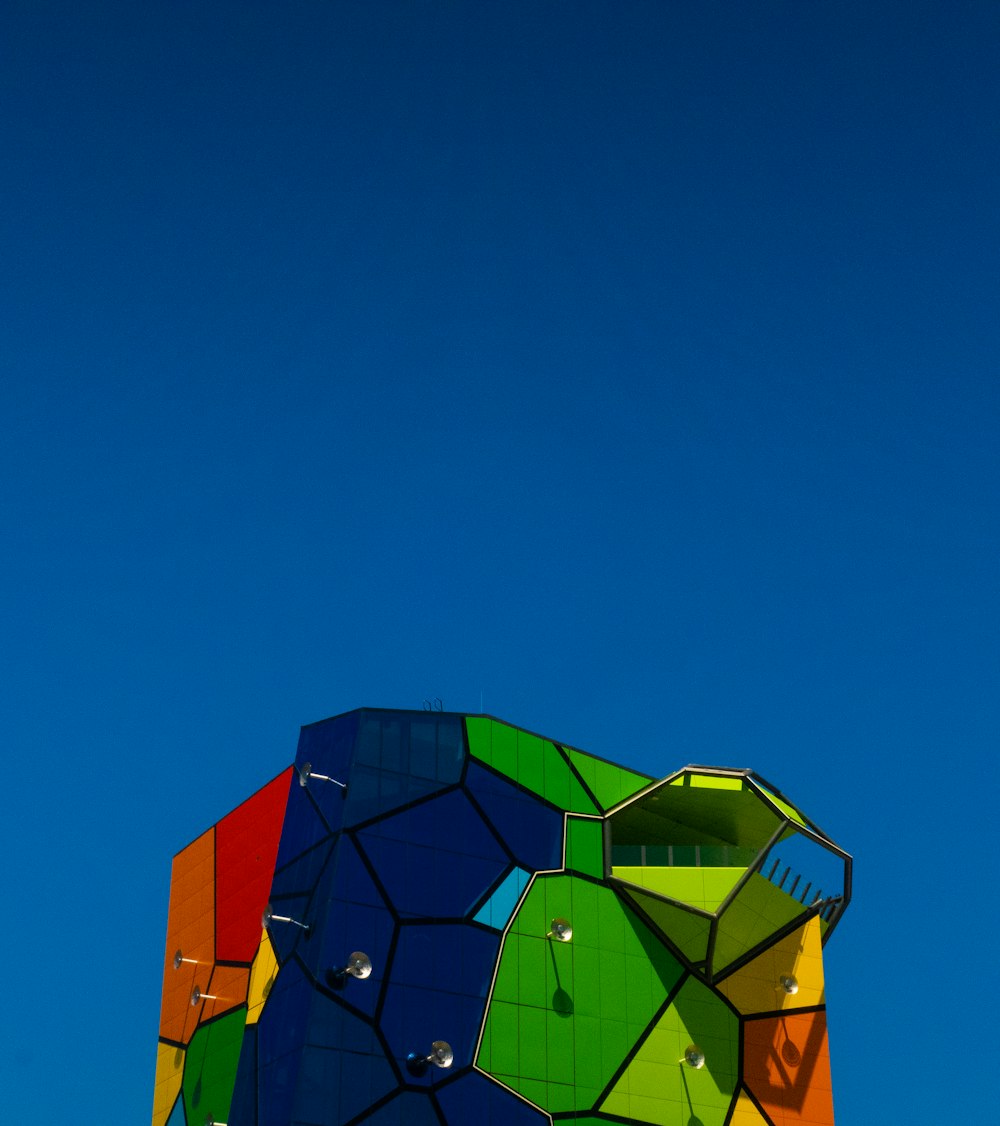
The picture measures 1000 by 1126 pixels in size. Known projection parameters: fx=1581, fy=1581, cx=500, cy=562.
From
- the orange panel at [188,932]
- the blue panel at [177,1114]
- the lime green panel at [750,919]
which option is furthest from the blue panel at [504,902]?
the blue panel at [177,1114]

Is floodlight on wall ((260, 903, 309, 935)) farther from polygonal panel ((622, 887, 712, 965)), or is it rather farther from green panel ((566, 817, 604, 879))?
polygonal panel ((622, 887, 712, 965))

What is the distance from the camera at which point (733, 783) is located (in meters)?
30.3

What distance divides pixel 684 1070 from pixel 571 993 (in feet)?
8.90

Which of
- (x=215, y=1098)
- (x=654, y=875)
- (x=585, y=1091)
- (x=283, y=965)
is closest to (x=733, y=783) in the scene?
(x=654, y=875)

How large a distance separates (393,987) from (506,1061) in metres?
2.41

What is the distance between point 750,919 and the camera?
30.0 metres

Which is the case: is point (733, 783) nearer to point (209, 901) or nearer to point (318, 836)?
point (318, 836)

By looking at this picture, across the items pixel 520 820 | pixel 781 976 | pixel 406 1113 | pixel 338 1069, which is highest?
pixel 520 820

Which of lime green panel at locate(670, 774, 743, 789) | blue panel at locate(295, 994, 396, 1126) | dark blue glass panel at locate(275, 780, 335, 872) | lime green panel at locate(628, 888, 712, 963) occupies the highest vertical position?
lime green panel at locate(670, 774, 743, 789)

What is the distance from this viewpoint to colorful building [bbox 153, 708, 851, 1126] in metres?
25.3

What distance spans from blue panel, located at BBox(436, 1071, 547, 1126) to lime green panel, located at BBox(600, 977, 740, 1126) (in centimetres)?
170

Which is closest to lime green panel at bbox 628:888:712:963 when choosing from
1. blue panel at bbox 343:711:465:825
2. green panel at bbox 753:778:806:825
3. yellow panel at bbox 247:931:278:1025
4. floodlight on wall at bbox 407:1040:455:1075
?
green panel at bbox 753:778:806:825

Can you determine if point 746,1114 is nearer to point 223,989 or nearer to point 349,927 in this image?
point 349,927

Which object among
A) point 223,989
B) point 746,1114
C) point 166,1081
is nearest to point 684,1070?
point 746,1114
